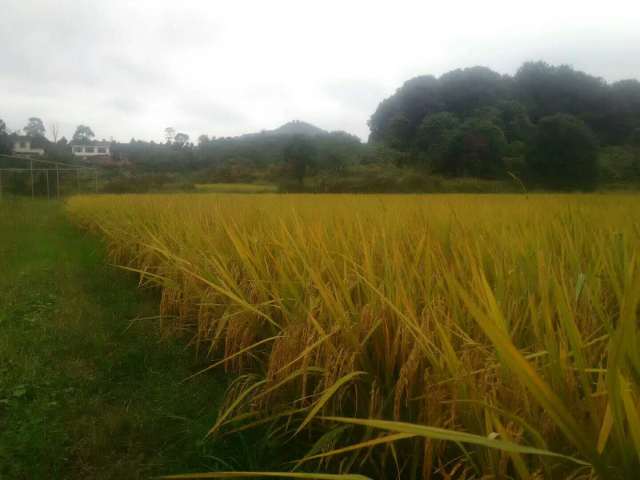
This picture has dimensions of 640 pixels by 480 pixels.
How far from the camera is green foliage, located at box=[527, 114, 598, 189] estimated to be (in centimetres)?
1057

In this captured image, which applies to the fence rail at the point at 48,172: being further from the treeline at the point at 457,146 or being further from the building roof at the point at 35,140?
the building roof at the point at 35,140

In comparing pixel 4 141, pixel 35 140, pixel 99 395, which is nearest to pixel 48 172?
pixel 4 141

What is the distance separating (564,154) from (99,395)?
1154 cm

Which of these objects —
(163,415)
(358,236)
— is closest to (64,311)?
(163,415)

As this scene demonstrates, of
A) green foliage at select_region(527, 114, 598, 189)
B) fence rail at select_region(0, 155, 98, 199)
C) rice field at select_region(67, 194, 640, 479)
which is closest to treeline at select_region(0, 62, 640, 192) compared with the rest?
green foliage at select_region(527, 114, 598, 189)

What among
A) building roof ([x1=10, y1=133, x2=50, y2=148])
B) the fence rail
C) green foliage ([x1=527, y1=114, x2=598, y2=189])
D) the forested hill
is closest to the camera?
green foliage ([x1=527, y1=114, x2=598, y2=189])

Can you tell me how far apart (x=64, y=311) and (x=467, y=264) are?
2460 mm

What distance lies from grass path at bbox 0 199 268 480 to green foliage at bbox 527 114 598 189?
1026 cm

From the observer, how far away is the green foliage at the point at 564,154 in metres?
10.6

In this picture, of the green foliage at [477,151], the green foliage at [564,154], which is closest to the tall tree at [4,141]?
the green foliage at [477,151]

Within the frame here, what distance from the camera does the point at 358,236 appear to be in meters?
2.19

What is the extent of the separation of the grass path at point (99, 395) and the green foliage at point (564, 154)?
404 inches

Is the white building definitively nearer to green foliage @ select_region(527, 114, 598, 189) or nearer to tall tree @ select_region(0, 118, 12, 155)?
tall tree @ select_region(0, 118, 12, 155)

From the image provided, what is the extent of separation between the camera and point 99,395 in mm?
1701
